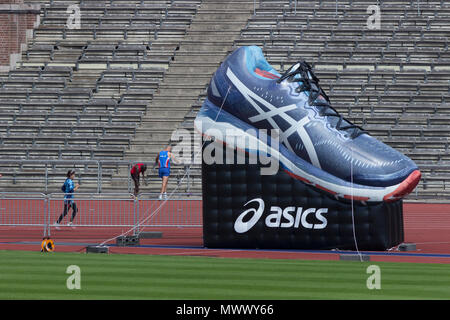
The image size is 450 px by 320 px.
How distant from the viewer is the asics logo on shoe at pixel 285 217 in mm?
14445

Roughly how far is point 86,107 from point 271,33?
25.5 feet

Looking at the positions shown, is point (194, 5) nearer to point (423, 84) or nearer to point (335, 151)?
point (423, 84)

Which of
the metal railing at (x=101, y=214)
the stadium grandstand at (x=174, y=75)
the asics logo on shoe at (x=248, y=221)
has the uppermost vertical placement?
the stadium grandstand at (x=174, y=75)

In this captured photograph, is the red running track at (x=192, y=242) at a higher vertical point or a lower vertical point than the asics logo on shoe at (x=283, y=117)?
lower

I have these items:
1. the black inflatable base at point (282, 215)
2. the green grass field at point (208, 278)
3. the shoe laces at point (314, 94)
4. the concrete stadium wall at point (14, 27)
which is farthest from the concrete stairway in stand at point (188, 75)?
the green grass field at point (208, 278)

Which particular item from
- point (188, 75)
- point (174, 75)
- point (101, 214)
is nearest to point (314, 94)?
point (101, 214)

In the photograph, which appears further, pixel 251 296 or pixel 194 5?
pixel 194 5

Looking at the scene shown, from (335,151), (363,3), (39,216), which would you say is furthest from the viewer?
(363,3)

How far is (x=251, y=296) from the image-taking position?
378 inches

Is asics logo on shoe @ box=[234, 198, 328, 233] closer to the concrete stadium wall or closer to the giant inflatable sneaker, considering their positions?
the giant inflatable sneaker

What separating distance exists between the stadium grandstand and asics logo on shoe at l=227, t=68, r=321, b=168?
49.2ft

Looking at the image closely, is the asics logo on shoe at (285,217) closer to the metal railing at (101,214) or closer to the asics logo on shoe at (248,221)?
the asics logo on shoe at (248,221)

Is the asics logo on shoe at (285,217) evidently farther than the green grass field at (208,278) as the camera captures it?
Yes
